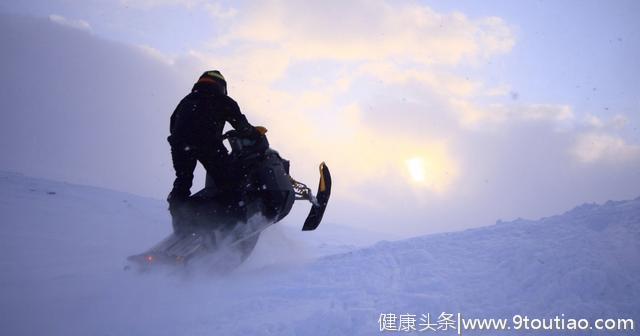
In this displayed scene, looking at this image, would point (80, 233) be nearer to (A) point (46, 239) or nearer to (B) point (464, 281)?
(A) point (46, 239)

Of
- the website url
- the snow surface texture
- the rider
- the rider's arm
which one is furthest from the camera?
the rider's arm

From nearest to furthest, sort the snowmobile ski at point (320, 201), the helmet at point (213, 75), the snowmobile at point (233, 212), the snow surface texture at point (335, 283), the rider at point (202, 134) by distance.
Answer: the snow surface texture at point (335, 283) < the snowmobile at point (233, 212) < the rider at point (202, 134) < the helmet at point (213, 75) < the snowmobile ski at point (320, 201)

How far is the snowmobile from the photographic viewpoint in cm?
398

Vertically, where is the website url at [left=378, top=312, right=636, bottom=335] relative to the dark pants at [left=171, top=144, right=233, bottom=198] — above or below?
below

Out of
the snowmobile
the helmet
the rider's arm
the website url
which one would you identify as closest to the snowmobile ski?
the snowmobile

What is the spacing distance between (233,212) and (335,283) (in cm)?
148

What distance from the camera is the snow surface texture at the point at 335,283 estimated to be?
2.92 meters

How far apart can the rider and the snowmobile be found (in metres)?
0.17

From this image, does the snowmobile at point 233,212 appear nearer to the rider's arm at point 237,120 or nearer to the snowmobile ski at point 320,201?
the rider's arm at point 237,120

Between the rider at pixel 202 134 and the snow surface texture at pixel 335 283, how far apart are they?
3.62ft

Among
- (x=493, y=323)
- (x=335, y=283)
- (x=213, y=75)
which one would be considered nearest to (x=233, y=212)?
(x=335, y=283)

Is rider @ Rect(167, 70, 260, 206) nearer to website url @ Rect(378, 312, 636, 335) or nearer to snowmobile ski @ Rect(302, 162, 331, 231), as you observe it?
snowmobile ski @ Rect(302, 162, 331, 231)

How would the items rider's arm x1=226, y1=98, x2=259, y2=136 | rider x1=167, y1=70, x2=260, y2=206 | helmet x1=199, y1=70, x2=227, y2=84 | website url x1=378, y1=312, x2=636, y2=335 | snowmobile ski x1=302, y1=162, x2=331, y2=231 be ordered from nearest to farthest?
website url x1=378, y1=312, x2=636, y2=335 < rider x1=167, y1=70, x2=260, y2=206 < helmet x1=199, y1=70, x2=227, y2=84 < rider's arm x1=226, y1=98, x2=259, y2=136 < snowmobile ski x1=302, y1=162, x2=331, y2=231

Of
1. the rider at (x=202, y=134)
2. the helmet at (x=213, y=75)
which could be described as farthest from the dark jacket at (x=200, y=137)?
the helmet at (x=213, y=75)
